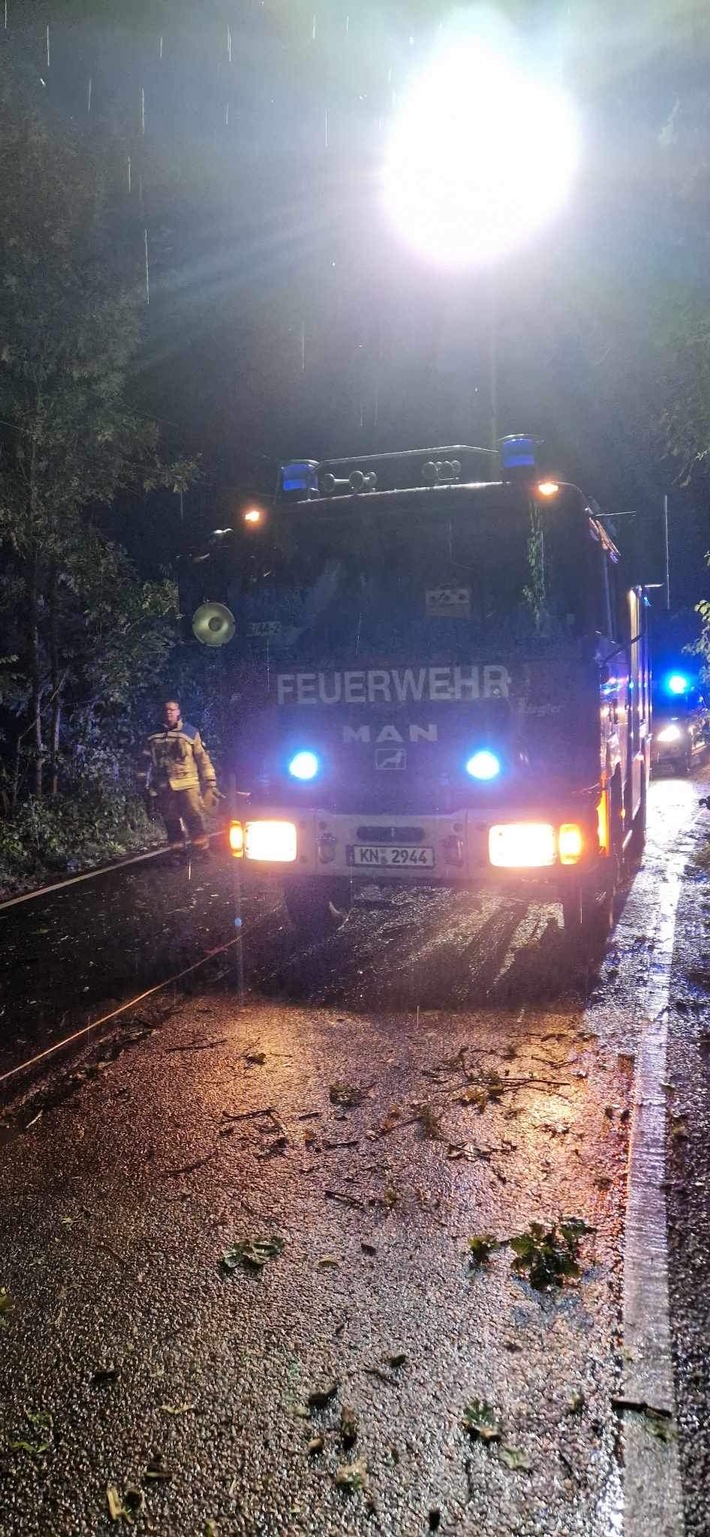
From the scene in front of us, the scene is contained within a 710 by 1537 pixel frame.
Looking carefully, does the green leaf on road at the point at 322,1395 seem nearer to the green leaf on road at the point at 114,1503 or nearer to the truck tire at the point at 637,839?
the green leaf on road at the point at 114,1503

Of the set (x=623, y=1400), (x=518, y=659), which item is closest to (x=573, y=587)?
(x=518, y=659)

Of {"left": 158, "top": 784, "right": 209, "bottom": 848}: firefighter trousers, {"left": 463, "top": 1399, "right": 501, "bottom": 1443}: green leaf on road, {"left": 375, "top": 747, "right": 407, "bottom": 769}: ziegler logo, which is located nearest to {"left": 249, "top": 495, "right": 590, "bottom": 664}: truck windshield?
{"left": 375, "top": 747, "right": 407, "bottom": 769}: ziegler logo

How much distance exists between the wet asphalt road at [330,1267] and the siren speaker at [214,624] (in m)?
2.33

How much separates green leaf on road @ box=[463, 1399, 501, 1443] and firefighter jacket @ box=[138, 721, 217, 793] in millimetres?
8826

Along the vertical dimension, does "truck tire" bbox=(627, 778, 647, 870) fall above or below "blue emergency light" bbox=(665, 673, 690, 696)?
below

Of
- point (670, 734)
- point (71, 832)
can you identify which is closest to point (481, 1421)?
point (71, 832)

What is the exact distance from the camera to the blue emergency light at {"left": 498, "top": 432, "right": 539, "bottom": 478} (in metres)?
6.22

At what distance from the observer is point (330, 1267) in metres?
3.30

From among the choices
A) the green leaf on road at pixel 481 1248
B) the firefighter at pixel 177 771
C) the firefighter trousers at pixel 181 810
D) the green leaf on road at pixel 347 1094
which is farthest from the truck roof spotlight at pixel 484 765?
the firefighter trousers at pixel 181 810

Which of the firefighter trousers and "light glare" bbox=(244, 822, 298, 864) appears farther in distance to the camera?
the firefighter trousers

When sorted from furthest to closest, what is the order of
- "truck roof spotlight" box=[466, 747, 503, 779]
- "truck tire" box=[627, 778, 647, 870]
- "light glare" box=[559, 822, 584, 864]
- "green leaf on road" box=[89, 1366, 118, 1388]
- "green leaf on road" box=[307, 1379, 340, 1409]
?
"truck tire" box=[627, 778, 647, 870], "truck roof spotlight" box=[466, 747, 503, 779], "light glare" box=[559, 822, 584, 864], "green leaf on road" box=[89, 1366, 118, 1388], "green leaf on road" box=[307, 1379, 340, 1409]

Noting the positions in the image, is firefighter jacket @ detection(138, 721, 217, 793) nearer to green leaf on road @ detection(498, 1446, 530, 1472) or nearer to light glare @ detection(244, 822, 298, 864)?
light glare @ detection(244, 822, 298, 864)

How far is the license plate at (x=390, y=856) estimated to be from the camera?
6266mm

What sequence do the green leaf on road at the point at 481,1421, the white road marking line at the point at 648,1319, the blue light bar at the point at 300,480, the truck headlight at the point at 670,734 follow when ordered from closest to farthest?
the white road marking line at the point at 648,1319 < the green leaf on road at the point at 481,1421 < the blue light bar at the point at 300,480 < the truck headlight at the point at 670,734
